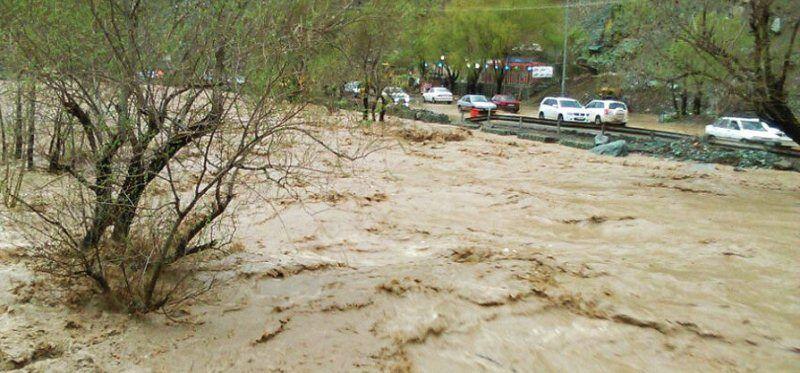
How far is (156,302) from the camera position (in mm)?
5539

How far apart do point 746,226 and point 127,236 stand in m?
9.22

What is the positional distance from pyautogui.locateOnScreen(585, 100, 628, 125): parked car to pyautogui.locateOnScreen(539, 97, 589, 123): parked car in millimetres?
366

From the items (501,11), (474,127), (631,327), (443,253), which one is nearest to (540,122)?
(474,127)

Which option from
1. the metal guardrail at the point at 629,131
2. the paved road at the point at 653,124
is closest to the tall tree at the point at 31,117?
the paved road at the point at 653,124

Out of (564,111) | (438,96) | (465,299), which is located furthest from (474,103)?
(465,299)

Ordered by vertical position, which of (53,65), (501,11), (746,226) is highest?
(501,11)

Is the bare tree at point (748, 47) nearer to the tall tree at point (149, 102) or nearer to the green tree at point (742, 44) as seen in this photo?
the green tree at point (742, 44)

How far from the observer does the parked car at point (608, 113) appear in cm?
2903

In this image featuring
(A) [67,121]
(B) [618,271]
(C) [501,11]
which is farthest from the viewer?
(C) [501,11]

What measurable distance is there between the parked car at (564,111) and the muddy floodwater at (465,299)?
18.7 meters

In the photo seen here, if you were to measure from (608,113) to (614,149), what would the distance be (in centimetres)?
930

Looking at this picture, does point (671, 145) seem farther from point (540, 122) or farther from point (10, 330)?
point (10, 330)

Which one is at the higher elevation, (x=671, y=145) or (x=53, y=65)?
(x=53, y=65)

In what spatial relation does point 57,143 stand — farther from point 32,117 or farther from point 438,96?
point 438,96
